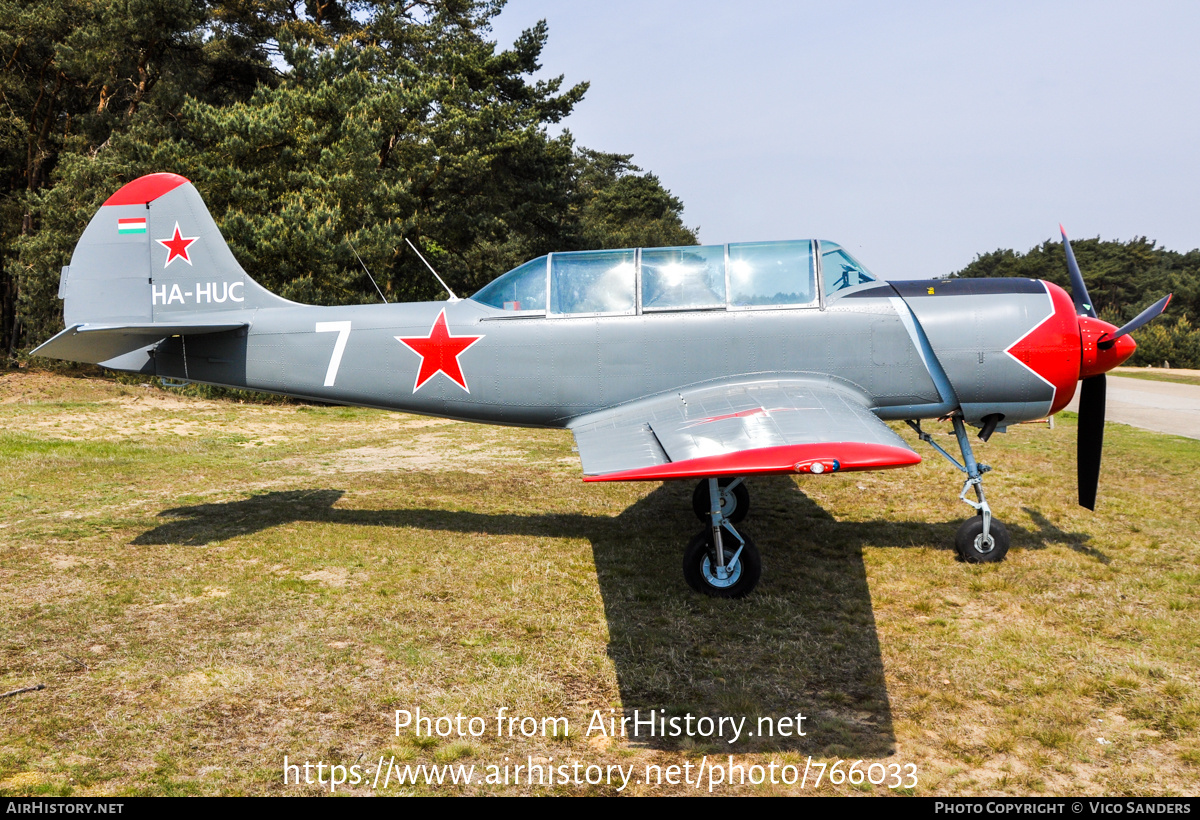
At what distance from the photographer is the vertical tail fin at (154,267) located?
789 centimetres

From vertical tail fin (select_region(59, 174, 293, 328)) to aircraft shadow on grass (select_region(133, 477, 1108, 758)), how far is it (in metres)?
2.31

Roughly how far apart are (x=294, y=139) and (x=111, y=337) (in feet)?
53.6

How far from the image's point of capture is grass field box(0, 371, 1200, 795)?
12.3ft

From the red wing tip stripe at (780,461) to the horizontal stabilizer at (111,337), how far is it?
5.09 metres

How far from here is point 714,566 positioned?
19.6ft

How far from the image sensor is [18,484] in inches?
372

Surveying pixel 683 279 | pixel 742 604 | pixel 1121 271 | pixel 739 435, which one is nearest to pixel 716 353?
pixel 683 279

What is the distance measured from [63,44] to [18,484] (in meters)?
20.8

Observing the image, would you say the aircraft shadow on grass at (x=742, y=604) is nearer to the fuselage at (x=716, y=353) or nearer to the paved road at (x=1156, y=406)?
the fuselage at (x=716, y=353)

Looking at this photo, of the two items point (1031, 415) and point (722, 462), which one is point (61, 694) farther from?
point (1031, 415)

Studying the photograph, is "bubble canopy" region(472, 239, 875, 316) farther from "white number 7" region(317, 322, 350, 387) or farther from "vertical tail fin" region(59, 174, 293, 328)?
"vertical tail fin" region(59, 174, 293, 328)

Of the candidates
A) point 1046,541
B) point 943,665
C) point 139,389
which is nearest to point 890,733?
point 943,665

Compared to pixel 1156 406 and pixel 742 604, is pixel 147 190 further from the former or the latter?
pixel 1156 406

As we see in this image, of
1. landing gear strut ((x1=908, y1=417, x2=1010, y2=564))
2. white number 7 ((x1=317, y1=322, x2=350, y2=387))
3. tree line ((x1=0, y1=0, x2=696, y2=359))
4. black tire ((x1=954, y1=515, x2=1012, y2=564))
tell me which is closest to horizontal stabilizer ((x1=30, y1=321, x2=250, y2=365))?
white number 7 ((x1=317, y1=322, x2=350, y2=387))
